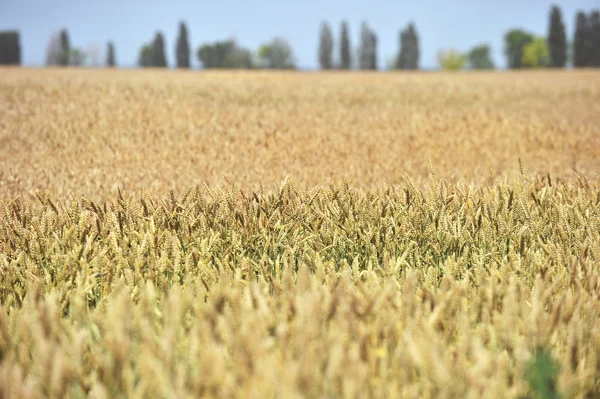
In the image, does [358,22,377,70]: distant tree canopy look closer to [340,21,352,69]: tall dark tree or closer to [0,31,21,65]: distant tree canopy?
[340,21,352,69]: tall dark tree

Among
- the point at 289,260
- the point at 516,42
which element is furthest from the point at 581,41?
the point at 289,260

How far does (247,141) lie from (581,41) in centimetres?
7657

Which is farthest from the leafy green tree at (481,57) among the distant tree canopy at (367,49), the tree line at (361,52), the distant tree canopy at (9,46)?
the distant tree canopy at (9,46)

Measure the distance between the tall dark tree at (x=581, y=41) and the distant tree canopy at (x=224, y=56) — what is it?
164ft

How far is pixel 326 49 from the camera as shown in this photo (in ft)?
311

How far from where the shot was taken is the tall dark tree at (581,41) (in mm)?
71500

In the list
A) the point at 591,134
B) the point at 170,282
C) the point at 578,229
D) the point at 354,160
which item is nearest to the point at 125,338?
the point at 170,282

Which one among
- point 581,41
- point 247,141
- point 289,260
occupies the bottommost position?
point 289,260

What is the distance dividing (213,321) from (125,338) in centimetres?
27

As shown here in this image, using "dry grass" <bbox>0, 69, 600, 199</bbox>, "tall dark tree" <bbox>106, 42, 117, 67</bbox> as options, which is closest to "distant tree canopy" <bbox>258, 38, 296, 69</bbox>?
"tall dark tree" <bbox>106, 42, 117, 67</bbox>

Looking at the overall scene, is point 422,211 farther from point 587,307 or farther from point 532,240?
point 587,307

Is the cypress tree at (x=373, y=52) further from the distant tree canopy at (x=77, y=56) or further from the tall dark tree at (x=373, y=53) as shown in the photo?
the distant tree canopy at (x=77, y=56)

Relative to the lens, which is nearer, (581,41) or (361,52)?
(581,41)

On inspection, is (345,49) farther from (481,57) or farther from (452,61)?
(481,57)
